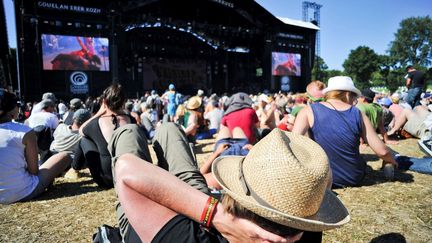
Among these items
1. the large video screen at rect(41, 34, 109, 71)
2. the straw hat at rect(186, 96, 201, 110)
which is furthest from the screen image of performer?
the straw hat at rect(186, 96, 201, 110)

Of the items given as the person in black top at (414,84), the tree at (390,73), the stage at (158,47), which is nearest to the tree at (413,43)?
the tree at (390,73)

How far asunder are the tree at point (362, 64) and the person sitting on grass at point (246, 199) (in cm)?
4696

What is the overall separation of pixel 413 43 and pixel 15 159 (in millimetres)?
56753

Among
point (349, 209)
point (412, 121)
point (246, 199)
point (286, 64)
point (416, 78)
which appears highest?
point (286, 64)

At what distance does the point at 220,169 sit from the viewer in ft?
3.78

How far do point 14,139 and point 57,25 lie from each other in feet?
52.6

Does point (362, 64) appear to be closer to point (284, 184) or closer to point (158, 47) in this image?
point (158, 47)

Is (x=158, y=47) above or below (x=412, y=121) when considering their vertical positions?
above

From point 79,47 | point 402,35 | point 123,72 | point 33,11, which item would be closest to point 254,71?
point 123,72

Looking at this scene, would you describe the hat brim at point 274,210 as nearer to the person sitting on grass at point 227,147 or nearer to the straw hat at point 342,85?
the person sitting on grass at point 227,147

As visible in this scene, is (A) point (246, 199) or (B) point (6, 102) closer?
(A) point (246, 199)

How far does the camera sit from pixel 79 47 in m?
16.4

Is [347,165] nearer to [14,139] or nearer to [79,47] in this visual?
[14,139]

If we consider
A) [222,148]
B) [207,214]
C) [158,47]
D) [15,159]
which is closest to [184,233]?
[207,214]
